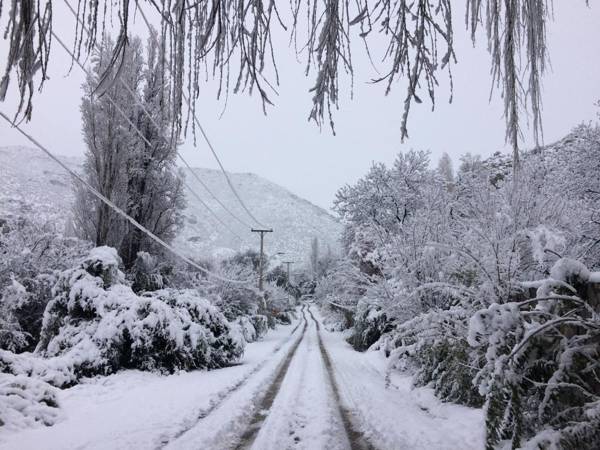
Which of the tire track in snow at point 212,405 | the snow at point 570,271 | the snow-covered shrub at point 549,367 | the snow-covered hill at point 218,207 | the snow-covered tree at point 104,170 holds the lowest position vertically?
the tire track in snow at point 212,405

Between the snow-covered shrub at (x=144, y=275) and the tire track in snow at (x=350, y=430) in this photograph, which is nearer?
the tire track in snow at (x=350, y=430)

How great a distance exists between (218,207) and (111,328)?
124216 mm

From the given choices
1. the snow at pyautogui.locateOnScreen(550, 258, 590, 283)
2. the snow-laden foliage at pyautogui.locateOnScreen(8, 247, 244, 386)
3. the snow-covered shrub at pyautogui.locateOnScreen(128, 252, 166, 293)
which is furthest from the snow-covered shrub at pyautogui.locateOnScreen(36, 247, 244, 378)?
the snow at pyautogui.locateOnScreen(550, 258, 590, 283)

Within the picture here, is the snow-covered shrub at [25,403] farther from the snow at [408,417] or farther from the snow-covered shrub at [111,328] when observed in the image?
the snow at [408,417]

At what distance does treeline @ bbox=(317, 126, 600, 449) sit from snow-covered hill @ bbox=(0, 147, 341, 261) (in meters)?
40.5

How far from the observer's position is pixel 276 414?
5.19 metres

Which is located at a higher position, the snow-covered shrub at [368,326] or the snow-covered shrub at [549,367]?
the snow-covered shrub at [549,367]

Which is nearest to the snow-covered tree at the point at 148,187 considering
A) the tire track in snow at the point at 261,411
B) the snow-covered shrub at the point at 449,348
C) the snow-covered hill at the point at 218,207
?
the tire track in snow at the point at 261,411

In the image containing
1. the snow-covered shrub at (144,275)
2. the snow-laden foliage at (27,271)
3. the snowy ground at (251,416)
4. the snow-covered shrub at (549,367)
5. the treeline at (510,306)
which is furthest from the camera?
the snow-covered shrub at (144,275)

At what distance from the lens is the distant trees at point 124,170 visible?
13.0 metres

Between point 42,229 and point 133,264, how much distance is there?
3.35 metres

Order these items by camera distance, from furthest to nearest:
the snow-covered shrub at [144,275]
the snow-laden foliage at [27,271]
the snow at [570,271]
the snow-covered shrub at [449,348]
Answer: the snow-covered shrub at [144,275]
the snow-laden foliage at [27,271]
the snow-covered shrub at [449,348]
the snow at [570,271]

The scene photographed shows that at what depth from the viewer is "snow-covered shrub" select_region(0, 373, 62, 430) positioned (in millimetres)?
4543

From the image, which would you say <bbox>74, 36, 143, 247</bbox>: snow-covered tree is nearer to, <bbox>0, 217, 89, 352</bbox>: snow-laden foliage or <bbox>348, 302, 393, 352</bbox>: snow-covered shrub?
<bbox>0, 217, 89, 352</bbox>: snow-laden foliage
